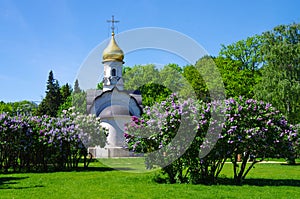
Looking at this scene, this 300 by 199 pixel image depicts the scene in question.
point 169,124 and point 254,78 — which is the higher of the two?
point 254,78

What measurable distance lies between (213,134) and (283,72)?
26982mm

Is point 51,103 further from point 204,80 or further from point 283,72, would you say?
point 283,72

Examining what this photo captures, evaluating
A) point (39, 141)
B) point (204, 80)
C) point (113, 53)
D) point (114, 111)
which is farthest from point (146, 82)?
point (39, 141)

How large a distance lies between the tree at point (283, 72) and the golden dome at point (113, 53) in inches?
765

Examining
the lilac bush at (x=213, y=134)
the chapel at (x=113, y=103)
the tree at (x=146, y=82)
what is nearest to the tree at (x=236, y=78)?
the chapel at (x=113, y=103)

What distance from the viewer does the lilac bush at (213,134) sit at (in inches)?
554

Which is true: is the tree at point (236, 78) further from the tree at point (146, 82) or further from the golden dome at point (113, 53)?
the golden dome at point (113, 53)

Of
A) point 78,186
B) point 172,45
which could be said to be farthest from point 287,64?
point 78,186


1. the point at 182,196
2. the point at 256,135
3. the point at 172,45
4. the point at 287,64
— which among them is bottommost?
the point at 182,196

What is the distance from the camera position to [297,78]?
38.4 meters

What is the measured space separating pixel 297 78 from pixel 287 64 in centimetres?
167

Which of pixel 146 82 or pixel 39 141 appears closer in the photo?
pixel 39 141

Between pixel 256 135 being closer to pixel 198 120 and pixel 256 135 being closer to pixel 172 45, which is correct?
pixel 198 120

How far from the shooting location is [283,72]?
126 feet
